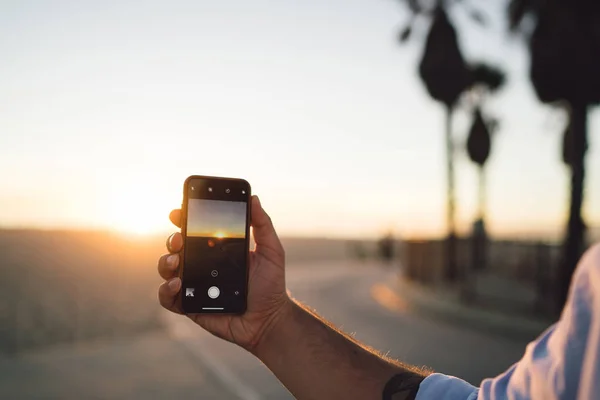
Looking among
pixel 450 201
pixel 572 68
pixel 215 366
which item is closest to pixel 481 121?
pixel 450 201

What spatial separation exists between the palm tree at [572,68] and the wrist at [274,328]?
644 inches

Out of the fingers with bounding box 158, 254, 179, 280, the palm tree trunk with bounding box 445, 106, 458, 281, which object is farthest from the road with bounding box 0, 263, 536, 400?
the palm tree trunk with bounding box 445, 106, 458, 281

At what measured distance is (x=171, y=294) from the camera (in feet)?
8.18

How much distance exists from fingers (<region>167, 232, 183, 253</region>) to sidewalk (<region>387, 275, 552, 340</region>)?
14104 millimetres

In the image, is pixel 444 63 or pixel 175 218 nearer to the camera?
pixel 175 218

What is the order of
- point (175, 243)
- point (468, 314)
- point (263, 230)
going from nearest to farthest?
point (175, 243), point (263, 230), point (468, 314)

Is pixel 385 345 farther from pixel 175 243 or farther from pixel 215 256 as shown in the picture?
pixel 175 243

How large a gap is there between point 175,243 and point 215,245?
224mm

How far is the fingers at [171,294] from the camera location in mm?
2467

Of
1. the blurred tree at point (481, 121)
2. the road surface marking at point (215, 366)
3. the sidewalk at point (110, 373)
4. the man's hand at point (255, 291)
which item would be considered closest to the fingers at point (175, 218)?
the man's hand at point (255, 291)

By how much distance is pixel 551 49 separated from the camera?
18.1m

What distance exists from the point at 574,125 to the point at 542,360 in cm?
1792

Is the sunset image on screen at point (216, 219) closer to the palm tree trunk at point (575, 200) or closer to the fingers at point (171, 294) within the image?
the fingers at point (171, 294)

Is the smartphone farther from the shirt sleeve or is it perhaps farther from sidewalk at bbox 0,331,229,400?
sidewalk at bbox 0,331,229,400
